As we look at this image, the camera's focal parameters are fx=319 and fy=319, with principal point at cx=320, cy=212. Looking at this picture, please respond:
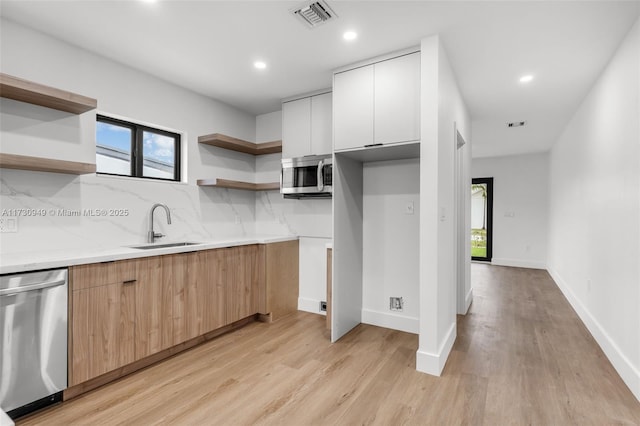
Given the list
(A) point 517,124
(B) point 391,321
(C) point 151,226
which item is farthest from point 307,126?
(A) point 517,124

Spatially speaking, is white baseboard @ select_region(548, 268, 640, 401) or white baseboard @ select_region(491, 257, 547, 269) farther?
white baseboard @ select_region(491, 257, 547, 269)

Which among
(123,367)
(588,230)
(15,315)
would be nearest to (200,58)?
(15,315)

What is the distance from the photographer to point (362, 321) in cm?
340

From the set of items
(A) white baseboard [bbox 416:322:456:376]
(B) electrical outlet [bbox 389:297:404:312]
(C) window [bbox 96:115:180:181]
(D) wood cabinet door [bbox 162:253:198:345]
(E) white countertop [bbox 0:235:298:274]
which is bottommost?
(A) white baseboard [bbox 416:322:456:376]

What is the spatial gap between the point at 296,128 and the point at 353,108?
96cm

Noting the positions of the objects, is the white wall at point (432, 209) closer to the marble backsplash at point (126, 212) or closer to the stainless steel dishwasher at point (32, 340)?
the marble backsplash at point (126, 212)

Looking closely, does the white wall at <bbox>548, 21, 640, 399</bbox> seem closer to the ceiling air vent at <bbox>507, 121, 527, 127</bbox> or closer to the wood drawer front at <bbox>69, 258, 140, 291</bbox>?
the ceiling air vent at <bbox>507, 121, 527, 127</bbox>

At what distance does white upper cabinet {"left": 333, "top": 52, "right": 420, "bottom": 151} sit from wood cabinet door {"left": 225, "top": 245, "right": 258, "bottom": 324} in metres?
1.40

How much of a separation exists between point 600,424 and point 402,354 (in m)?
1.24

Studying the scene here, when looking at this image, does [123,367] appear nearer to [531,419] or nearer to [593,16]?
[531,419]

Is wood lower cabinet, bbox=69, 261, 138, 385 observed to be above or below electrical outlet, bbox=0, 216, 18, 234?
below

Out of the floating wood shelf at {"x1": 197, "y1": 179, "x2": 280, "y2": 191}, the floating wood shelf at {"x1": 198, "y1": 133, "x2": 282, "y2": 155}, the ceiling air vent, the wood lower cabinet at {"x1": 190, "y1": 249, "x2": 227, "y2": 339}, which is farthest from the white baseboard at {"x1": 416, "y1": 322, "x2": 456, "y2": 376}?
the ceiling air vent

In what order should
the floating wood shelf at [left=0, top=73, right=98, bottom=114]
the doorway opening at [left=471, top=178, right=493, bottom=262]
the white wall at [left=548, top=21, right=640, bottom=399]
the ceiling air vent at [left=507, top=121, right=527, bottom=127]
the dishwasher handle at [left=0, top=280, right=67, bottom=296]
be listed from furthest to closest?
the doorway opening at [left=471, top=178, right=493, bottom=262], the ceiling air vent at [left=507, top=121, right=527, bottom=127], the white wall at [left=548, top=21, right=640, bottom=399], the floating wood shelf at [left=0, top=73, right=98, bottom=114], the dishwasher handle at [left=0, top=280, right=67, bottom=296]

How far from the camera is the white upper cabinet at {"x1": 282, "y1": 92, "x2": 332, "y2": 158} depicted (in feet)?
11.1
